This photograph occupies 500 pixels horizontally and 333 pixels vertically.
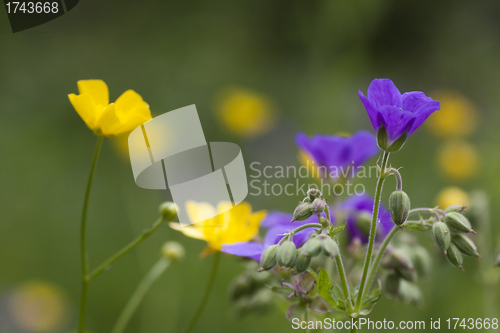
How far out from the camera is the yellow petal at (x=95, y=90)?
115 cm

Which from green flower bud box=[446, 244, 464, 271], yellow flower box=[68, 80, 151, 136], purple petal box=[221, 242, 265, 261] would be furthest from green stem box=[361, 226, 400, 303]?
yellow flower box=[68, 80, 151, 136]

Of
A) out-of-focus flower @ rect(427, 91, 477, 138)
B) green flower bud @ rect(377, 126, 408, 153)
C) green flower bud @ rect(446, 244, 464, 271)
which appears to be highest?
green flower bud @ rect(377, 126, 408, 153)

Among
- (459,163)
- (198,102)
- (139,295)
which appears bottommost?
(459,163)

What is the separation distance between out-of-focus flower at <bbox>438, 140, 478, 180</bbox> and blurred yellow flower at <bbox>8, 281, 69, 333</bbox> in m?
2.63

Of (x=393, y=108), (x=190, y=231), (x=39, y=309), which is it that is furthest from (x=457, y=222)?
(x=39, y=309)

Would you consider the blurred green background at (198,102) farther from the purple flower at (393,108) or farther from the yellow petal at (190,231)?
the yellow petal at (190,231)

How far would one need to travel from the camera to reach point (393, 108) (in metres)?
0.92

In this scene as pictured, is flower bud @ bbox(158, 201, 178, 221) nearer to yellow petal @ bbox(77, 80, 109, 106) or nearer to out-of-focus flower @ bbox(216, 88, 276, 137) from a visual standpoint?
yellow petal @ bbox(77, 80, 109, 106)

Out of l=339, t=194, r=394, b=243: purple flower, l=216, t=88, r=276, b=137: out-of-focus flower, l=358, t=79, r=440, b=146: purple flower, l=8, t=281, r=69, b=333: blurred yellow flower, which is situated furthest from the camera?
l=216, t=88, r=276, b=137: out-of-focus flower

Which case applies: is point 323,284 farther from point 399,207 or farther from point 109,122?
point 109,122

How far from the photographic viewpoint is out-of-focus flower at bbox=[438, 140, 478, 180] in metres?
2.87

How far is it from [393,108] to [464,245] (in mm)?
354

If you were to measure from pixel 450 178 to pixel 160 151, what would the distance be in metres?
2.08

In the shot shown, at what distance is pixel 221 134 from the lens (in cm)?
375
